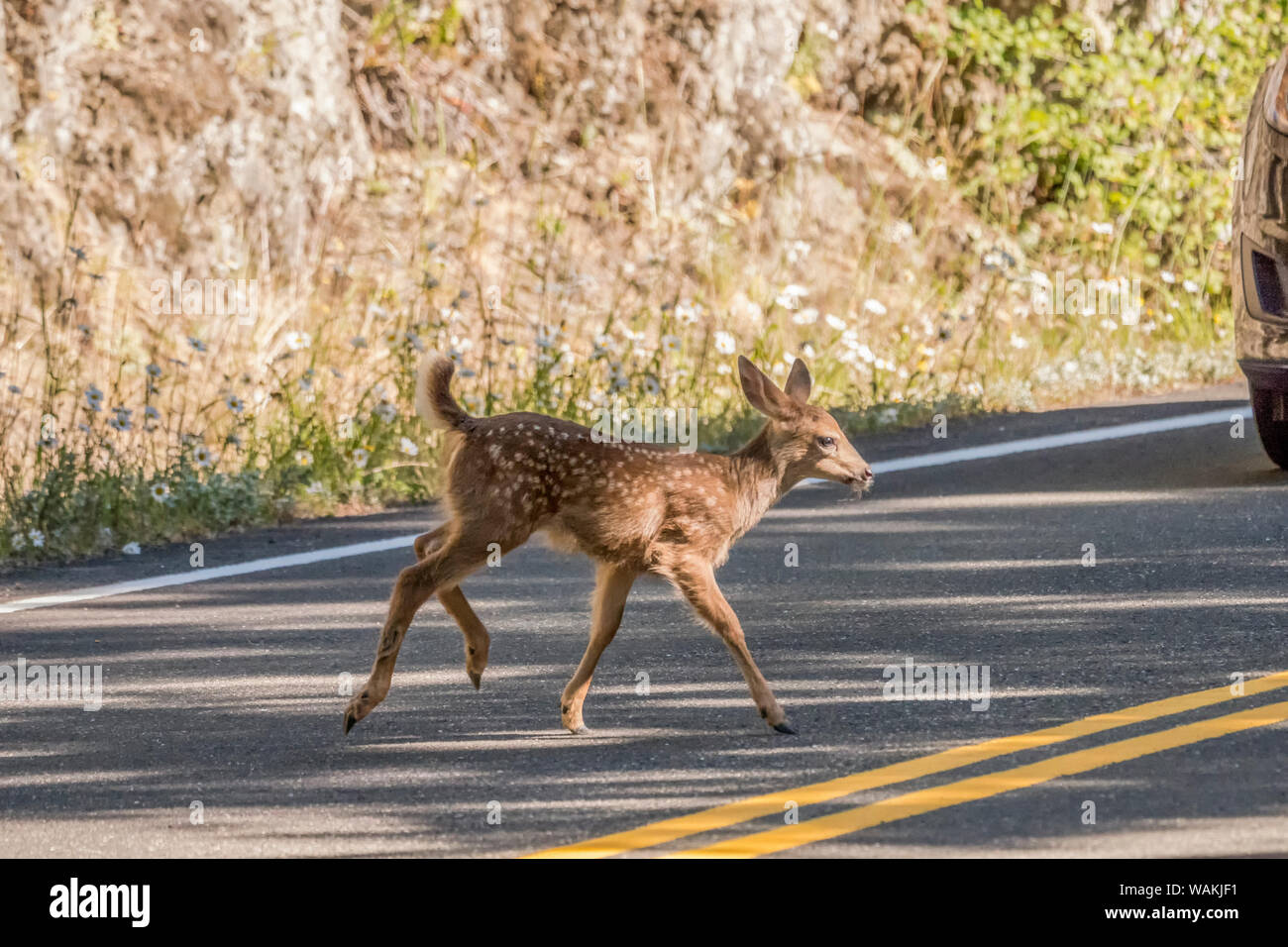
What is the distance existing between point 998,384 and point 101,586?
20.4 ft

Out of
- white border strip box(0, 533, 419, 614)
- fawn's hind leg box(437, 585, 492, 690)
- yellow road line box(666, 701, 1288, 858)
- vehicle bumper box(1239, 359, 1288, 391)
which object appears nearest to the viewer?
yellow road line box(666, 701, 1288, 858)

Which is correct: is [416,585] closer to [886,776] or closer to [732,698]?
[732,698]

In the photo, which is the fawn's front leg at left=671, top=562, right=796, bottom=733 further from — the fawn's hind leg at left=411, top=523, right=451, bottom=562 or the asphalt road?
the fawn's hind leg at left=411, top=523, right=451, bottom=562

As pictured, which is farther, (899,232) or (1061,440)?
(899,232)

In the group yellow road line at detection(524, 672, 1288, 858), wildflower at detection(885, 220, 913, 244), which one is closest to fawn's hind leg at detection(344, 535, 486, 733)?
yellow road line at detection(524, 672, 1288, 858)

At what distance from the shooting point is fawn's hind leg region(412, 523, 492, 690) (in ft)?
21.4

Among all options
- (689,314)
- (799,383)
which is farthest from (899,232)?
(799,383)

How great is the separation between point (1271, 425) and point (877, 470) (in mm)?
2067

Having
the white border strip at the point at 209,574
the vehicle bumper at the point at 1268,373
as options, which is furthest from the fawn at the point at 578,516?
the vehicle bumper at the point at 1268,373

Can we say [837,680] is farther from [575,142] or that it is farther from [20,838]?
[575,142]

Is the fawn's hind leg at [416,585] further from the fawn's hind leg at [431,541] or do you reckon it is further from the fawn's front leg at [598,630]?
the fawn's front leg at [598,630]

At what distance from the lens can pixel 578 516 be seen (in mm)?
6297

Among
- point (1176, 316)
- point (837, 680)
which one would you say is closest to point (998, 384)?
point (1176, 316)

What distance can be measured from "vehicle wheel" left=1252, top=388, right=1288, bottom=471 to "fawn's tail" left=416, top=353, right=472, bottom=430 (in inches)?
185
